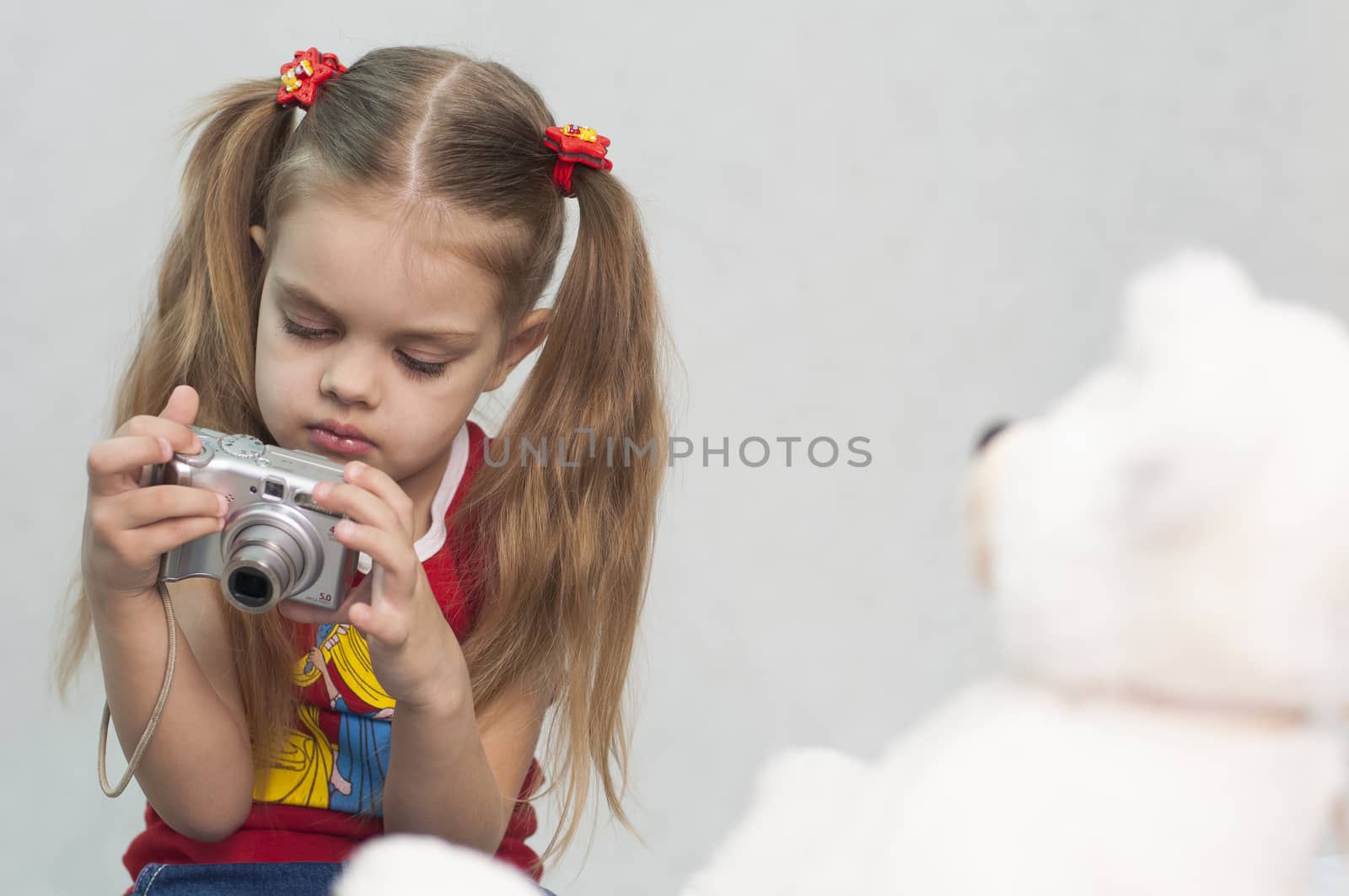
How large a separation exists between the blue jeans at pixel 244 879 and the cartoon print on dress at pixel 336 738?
0.07 m

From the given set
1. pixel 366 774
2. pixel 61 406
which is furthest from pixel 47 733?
pixel 366 774

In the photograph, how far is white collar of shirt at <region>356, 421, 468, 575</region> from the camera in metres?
0.92

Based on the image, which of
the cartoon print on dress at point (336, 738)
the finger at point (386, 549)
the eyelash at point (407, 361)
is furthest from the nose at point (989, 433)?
the cartoon print on dress at point (336, 738)

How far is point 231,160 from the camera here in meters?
0.89

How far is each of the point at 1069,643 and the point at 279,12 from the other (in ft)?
3.84

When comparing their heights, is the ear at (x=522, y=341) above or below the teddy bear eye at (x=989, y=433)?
above

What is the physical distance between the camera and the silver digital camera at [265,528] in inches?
26.8

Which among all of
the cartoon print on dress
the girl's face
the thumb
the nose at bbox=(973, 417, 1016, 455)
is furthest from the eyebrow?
the nose at bbox=(973, 417, 1016, 455)

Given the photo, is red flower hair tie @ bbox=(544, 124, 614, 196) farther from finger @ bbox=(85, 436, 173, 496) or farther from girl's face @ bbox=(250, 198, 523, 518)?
finger @ bbox=(85, 436, 173, 496)

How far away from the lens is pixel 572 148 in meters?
0.89

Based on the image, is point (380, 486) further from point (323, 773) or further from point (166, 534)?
point (323, 773)

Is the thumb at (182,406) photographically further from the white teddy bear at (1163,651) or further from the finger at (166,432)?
the white teddy bear at (1163,651)

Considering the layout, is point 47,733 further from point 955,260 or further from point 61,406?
point 955,260

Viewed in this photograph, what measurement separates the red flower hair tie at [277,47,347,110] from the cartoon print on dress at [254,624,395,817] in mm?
353
